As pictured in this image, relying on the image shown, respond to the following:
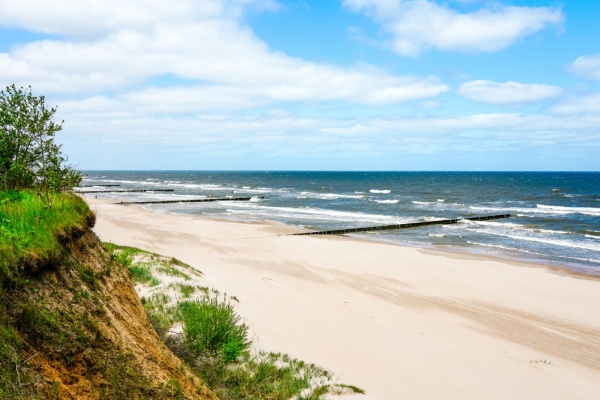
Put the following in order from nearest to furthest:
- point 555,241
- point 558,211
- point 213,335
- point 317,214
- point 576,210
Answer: point 213,335 → point 555,241 → point 317,214 → point 558,211 → point 576,210

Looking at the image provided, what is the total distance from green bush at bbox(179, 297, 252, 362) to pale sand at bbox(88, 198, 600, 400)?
101 cm

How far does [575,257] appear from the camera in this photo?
1147 inches

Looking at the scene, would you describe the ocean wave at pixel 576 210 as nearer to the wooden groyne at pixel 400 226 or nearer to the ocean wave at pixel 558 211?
the ocean wave at pixel 558 211

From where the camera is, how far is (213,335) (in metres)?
9.54

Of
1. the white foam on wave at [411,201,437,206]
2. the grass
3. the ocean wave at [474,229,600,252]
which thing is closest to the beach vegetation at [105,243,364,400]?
the grass

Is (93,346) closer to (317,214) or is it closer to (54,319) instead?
(54,319)

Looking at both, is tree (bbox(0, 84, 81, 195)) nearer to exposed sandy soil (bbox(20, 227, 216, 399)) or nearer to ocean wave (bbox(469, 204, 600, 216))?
exposed sandy soil (bbox(20, 227, 216, 399))

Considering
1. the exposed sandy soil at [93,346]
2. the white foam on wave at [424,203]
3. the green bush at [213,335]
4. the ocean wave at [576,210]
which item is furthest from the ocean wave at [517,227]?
the exposed sandy soil at [93,346]

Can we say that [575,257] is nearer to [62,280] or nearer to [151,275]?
[151,275]

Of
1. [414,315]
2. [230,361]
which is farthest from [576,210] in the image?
[230,361]

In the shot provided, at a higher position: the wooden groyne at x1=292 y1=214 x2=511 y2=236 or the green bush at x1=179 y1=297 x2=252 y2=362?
the green bush at x1=179 y1=297 x2=252 y2=362

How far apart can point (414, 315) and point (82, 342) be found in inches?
500

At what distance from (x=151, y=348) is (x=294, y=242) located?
24877 mm

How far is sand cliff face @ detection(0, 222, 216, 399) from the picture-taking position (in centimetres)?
516
